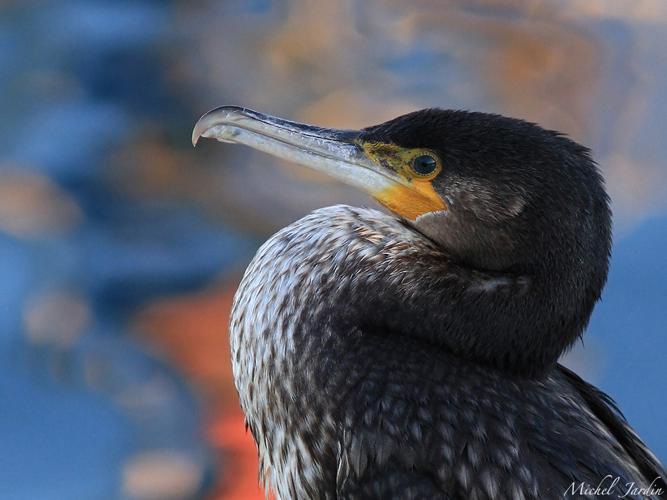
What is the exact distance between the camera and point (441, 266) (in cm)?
171

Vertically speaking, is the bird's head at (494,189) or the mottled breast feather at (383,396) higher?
the bird's head at (494,189)

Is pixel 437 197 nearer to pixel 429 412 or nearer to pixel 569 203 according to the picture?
pixel 569 203

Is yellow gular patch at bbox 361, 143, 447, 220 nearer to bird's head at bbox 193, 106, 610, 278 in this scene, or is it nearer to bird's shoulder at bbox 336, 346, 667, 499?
bird's head at bbox 193, 106, 610, 278

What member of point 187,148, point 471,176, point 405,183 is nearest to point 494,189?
point 471,176

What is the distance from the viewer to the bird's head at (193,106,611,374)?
5.18 feet

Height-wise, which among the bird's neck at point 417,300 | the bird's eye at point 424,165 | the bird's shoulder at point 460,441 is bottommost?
the bird's shoulder at point 460,441

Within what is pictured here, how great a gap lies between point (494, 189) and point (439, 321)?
9.1 inches

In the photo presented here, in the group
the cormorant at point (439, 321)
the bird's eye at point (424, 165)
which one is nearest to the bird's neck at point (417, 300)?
the cormorant at point (439, 321)

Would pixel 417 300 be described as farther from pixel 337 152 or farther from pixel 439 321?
pixel 337 152

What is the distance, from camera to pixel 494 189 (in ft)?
5.28

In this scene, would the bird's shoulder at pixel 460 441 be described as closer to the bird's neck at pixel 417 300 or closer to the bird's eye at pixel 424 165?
the bird's neck at pixel 417 300

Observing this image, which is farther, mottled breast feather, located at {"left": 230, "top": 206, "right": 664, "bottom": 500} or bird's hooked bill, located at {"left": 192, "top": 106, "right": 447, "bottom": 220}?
bird's hooked bill, located at {"left": 192, "top": 106, "right": 447, "bottom": 220}

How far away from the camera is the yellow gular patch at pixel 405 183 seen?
1.69 meters

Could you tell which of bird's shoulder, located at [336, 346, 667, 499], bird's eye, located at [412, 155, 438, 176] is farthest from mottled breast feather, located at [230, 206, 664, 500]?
bird's eye, located at [412, 155, 438, 176]
